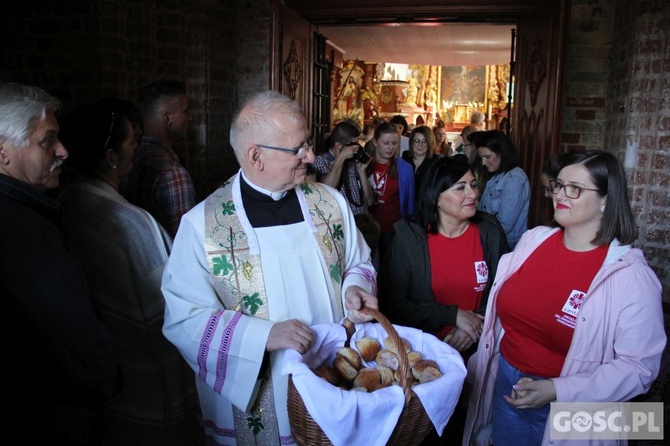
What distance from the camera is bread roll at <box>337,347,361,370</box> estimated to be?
178 centimetres

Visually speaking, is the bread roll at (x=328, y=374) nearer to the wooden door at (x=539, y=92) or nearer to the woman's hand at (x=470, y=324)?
the woman's hand at (x=470, y=324)

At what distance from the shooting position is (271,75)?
5.06m

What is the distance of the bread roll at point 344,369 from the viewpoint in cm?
174

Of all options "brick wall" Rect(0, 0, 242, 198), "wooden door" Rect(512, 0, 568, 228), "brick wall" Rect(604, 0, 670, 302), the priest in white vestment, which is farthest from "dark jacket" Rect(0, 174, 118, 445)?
"brick wall" Rect(604, 0, 670, 302)

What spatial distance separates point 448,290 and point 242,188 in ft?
3.55

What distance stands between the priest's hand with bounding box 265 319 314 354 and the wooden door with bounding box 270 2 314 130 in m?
3.55

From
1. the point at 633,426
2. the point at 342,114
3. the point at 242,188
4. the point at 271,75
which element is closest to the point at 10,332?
the point at 242,188

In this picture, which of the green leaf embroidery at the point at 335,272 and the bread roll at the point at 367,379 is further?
the green leaf embroidery at the point at 335,272

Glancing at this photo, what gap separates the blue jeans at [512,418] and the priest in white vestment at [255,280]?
0.62m

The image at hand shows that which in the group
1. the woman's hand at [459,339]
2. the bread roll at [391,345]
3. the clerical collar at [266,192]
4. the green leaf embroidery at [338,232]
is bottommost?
the woman's hand at [459,339]

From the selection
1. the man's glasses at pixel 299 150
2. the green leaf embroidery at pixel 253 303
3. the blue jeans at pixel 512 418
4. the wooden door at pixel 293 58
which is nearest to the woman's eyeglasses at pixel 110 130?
the man's glasses at pixel 299 150

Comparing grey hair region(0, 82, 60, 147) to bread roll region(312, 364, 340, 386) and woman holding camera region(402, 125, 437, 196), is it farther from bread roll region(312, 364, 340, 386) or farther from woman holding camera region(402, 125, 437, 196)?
woman holding camera region(402, 125, 437, 196)

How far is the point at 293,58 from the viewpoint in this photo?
558 cm

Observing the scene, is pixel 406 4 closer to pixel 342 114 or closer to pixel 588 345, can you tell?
pixel 588 345
